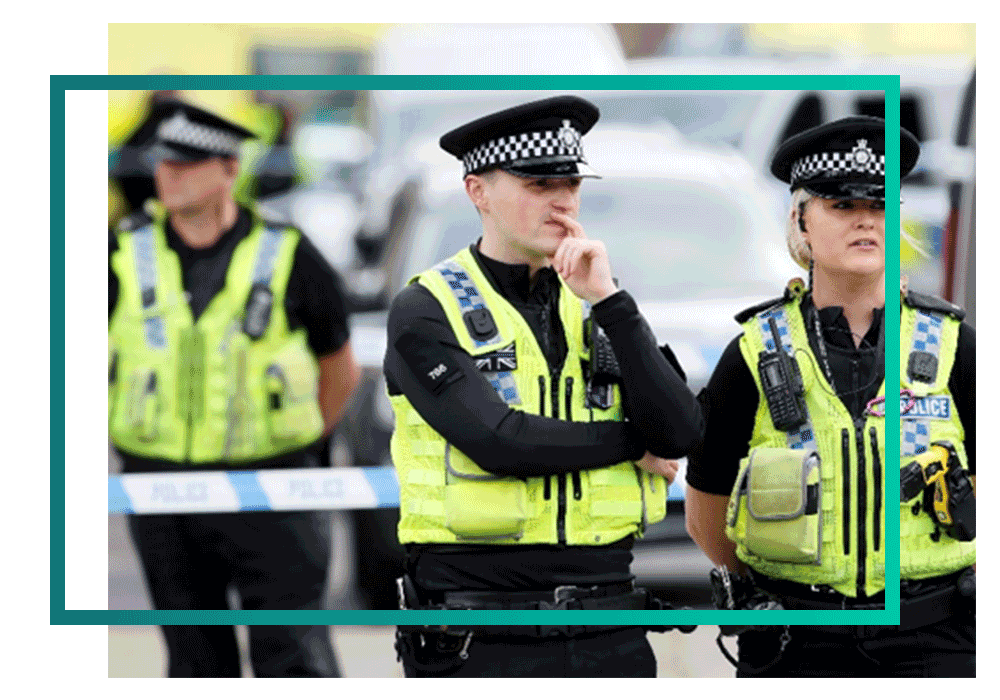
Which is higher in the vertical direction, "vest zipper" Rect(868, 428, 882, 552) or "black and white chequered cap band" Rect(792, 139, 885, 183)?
"black and white chequered cap band" Rect(792, 139, 885, 183)

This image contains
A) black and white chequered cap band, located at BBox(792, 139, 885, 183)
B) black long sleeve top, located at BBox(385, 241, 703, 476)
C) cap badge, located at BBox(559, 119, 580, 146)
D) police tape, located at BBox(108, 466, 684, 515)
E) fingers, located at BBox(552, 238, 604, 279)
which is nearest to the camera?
black long sleeve top, located at BBox(385, 241, 703, 476)

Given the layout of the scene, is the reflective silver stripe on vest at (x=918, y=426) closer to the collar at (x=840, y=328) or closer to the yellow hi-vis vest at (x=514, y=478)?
the collar at (x=840, y=328)

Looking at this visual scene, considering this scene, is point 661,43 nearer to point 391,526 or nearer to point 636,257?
point 636,257

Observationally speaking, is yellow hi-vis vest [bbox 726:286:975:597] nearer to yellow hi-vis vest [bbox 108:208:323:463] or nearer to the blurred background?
the blurred background

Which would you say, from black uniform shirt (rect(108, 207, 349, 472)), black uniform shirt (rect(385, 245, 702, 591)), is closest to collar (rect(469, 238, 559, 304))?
black uniform shirt (rect(385, 245, 702, 591))

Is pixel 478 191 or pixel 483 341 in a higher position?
pixel 478 191

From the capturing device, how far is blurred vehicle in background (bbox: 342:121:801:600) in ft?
14.5

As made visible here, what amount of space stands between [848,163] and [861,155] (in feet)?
0.16

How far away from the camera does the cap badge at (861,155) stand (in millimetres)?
4195

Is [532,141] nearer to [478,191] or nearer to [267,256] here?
[478,191]

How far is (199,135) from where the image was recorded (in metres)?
4.44

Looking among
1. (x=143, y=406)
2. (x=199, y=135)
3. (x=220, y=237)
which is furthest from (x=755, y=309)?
(x=143, y=406)

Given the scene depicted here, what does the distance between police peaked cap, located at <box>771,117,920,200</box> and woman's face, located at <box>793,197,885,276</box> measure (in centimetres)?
3

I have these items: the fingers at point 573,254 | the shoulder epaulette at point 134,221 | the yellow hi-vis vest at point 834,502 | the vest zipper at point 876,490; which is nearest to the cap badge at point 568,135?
the fingers at point 573,254
